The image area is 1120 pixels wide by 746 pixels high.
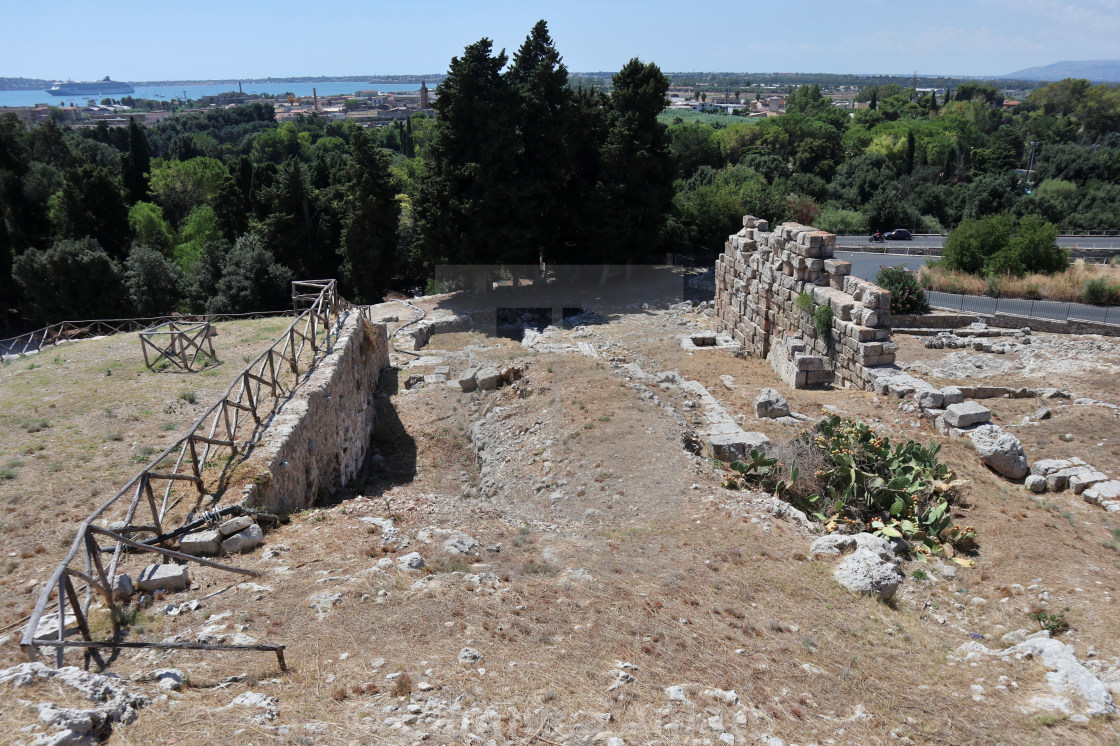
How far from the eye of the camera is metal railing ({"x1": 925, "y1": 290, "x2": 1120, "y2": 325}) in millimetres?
24750

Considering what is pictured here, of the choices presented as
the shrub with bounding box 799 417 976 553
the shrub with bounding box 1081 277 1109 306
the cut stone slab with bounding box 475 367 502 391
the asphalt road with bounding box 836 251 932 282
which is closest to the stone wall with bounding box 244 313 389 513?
the cut stone slab with bounding box 475 367 502 391

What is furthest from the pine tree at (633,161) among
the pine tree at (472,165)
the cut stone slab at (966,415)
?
the cut stone slab at (966,415)

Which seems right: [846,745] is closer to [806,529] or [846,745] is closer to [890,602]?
[890,602]

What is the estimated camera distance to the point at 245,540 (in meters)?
8.09

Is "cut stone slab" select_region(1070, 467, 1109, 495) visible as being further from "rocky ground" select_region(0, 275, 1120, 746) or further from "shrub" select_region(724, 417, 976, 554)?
"shrub" select_region(724, 417, 976, 554)

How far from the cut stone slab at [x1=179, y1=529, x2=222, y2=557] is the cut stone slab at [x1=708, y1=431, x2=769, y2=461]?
7881 millimetres

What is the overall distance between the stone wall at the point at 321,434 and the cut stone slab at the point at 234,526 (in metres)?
0.44

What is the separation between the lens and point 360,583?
7301mm

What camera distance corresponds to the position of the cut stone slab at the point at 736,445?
39.3 feet

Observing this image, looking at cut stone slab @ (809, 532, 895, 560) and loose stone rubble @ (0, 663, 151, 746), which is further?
cut stone slab @ (809, 532, 895, 560)

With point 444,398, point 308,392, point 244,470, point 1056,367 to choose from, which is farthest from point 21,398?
point 1056,367

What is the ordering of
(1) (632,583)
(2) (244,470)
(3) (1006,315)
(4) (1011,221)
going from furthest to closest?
(4) (1011,221)
(3) (1006,315)
(2) (244,470)
(1) (632,583)

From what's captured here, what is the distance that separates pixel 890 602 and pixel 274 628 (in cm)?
676

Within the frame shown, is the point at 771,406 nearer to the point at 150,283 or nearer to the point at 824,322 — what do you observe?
the point at 824,322
